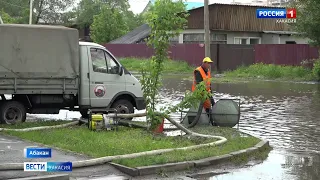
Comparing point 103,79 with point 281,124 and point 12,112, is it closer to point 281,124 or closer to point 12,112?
point 12,112

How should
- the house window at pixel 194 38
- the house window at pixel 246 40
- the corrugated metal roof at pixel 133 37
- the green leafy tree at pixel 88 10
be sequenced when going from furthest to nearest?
the green leafy tree at pixel 88 10 < the corrugated metal roof at pixel 133 37 < the house window at pixel 246 40 < the house window at pixel 194 38

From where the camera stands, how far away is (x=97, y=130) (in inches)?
481

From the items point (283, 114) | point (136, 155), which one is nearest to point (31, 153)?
point (136, 155)

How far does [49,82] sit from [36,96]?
1.52ft

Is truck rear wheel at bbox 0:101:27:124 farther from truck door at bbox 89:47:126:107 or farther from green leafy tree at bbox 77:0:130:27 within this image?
green leafy tree at bbox 77:0:130:27

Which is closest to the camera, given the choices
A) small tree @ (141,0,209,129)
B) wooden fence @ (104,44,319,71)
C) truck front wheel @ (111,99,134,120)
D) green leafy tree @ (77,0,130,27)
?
small tree @ (141,0,209,129)

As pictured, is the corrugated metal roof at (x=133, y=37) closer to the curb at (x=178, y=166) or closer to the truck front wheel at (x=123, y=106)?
the truck front wheel at (x=123, y=106)

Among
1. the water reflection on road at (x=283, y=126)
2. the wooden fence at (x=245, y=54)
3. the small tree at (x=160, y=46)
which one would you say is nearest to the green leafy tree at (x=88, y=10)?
the wooden fence at (x=245, y=54)

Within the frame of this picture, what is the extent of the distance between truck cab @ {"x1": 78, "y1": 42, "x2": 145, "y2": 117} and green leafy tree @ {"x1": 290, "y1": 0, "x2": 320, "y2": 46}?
1827 centimetres

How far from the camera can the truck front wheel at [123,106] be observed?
47.6 feet

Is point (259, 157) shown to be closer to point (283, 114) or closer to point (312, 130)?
point (312, 130)

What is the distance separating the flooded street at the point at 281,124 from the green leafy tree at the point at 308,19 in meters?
3.72

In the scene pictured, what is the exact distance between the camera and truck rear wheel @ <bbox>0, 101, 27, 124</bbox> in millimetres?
13505

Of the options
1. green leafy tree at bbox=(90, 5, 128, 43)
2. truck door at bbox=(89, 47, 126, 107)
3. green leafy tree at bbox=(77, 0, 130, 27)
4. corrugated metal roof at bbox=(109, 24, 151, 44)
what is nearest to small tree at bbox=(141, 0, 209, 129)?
truck door at bbox=(89, 47, 126, 107)
